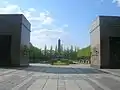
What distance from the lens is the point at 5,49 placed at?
4456 centimetres

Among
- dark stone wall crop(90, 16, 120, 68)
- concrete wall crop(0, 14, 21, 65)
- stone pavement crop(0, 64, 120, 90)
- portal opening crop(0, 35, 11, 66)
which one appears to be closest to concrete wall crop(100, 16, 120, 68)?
dark stone wall crop(90, 16, 120, 68)

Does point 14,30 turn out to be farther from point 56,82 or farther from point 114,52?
point 56,82

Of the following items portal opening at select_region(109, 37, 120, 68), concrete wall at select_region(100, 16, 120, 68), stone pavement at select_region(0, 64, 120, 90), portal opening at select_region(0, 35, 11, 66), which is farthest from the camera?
portal opening at select_region(0, 35, 11, 66)

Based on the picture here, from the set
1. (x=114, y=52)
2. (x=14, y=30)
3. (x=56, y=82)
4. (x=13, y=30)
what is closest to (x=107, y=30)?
(x=114, y=52)

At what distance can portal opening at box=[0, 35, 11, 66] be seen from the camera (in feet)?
142

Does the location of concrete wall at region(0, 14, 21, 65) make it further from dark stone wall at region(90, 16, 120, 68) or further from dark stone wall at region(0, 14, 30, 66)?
dark stone wall at region(90, 16, 120, 68)

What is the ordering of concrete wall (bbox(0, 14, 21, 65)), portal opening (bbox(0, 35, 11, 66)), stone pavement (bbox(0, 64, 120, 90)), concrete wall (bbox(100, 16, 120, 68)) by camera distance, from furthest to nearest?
1. portal opening (bbox(0, 35, 11, 66))
2. concrete wall (bbox(0, 14, 21, 65))
3. concrete wall (bbox(100, 16, 120, 68))
4. stone pavement (bbox(0, 64, 120, 90))

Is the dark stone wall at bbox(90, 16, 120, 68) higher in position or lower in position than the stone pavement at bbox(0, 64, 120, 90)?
higher

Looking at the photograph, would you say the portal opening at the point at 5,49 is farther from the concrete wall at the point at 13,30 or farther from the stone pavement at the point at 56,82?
the stone pavement at the point at 56,82

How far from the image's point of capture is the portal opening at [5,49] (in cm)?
4331

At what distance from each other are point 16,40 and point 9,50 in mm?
2355

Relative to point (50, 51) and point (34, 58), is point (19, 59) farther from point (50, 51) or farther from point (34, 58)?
point (50, 51)

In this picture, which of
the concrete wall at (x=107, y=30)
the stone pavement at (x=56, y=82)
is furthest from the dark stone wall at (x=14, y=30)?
the stone pavement at (x=56, y=82)

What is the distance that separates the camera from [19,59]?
4231cm
